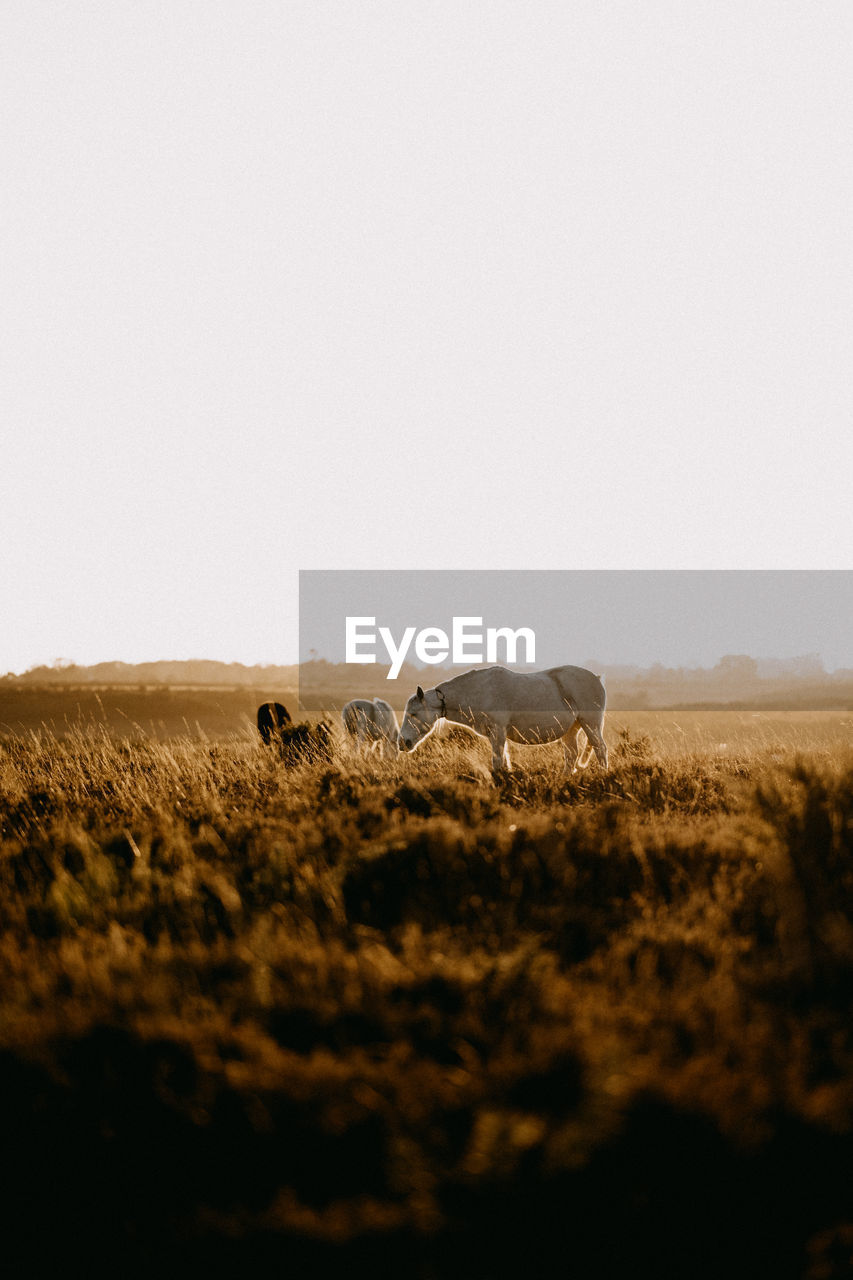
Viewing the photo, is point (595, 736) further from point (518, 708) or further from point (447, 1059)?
point (447, 1059)

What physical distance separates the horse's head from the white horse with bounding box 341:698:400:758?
0.42 meters

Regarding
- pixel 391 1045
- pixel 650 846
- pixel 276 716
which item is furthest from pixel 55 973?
pixel 276 716

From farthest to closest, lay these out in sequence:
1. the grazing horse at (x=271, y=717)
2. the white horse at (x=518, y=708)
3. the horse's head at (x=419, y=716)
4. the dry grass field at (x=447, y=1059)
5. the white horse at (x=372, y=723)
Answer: the grazing horse at (x=271, y=717) → the white horse at (x=372, y=723) → the white horse at (x=518, y=708) → the horse's head at (x=419, y=716) → the dry grass field at (x=447, y=1059)

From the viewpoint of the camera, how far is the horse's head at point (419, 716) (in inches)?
593

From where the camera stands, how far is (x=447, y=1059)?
3.02 m

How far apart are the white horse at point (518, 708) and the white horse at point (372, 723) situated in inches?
35.8

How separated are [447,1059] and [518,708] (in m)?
13.1

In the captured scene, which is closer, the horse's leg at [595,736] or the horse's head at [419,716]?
the horse's head at [419,716]

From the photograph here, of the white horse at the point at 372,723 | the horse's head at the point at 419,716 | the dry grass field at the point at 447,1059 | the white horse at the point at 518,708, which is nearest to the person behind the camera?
the dry grass field at the point at 447,1059

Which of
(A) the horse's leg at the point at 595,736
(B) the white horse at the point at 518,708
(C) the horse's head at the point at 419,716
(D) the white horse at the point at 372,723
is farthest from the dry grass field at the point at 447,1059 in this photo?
(A) the horse's leg at the point at 595,736

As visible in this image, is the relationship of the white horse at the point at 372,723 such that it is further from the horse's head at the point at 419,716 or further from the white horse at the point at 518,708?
the white horse at the point at 518,708

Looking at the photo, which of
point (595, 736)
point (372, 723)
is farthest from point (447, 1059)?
point (372, 723)

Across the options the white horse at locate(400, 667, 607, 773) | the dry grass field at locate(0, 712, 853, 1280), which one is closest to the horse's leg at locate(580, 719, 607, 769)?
the white horse at locate(400, 667, 607, 773)

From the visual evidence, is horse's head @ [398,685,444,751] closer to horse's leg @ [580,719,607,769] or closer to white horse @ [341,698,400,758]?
white horse @ [341,698,400,758]
